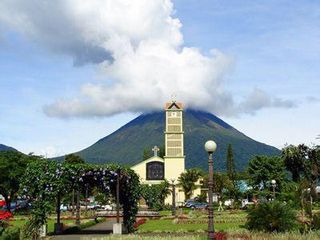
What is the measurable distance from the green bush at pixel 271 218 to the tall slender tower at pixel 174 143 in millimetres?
88739

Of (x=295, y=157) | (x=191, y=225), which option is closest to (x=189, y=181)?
(x=295, y=157)

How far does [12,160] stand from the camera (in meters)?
75.8

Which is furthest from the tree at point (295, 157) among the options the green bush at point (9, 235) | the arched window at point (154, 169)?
the green bush at point (9, 235)

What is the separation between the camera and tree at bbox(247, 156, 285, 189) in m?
78.9

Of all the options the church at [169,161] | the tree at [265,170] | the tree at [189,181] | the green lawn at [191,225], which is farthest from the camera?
the church at [169,161]

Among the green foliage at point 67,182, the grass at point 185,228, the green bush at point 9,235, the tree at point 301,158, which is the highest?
the tree at point 301,158

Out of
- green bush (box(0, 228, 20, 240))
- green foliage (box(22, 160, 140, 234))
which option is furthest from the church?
green bush (box(0, 228, 20, 240))

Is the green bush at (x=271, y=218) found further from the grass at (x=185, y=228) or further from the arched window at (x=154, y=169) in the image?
the arched window at (x=154, y=169)

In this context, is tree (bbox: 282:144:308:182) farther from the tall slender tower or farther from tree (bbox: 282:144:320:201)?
the tall slender tower

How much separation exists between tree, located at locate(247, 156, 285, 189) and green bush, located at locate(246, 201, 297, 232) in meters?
53.9

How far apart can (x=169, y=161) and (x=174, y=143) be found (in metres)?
4.94

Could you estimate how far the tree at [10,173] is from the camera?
72.9 m

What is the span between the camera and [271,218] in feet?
81.3

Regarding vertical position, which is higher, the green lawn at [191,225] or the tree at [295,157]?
the tree at [295,157]
